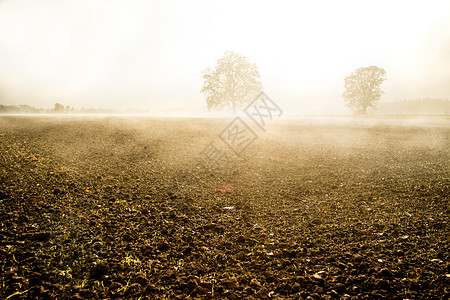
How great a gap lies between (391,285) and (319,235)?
1.03m

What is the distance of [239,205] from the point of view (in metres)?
4.23

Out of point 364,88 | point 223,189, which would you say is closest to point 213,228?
point 223,189

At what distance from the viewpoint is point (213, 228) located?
3352mm

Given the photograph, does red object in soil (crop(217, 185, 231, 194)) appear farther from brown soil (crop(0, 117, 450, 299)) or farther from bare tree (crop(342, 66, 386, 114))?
bare tree (crop(342, 66, 386, 114))

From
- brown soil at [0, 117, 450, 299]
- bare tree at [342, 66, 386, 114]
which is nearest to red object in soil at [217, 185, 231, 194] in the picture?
brown soil at [0, 117, 450, 299]

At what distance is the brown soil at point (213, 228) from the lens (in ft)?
7.07

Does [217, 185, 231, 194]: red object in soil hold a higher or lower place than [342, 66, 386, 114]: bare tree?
lower

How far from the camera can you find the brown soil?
2.16 meters

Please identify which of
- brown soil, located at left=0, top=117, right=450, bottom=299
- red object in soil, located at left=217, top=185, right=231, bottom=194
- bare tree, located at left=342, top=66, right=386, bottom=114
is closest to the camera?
brown soil, located at left=0, top=117, right=450, bottom=299

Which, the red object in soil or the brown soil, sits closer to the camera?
the brown soil

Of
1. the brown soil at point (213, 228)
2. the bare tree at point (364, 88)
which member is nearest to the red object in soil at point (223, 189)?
the brown soil at point (213, 228)

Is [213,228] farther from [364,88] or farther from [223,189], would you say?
[364,88]

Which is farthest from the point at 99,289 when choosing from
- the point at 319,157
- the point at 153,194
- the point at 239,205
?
the point at 319,157

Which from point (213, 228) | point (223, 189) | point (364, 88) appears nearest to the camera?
point (213, 228)
